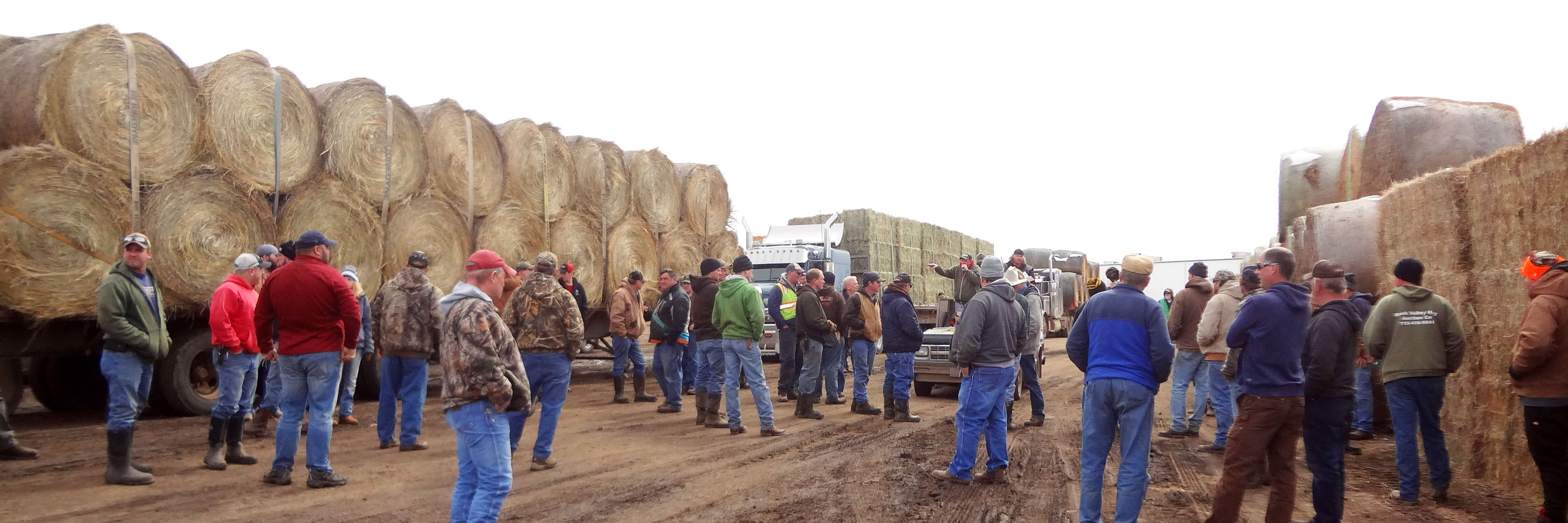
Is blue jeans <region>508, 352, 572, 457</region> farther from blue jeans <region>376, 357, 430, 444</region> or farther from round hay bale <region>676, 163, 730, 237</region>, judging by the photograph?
round hay bale <region>676, 163, 730, 237</region>

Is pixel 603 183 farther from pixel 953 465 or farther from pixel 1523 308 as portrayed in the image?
pixel 1523 308

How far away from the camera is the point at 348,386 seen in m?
9.11

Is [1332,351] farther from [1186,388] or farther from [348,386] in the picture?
[348,386]

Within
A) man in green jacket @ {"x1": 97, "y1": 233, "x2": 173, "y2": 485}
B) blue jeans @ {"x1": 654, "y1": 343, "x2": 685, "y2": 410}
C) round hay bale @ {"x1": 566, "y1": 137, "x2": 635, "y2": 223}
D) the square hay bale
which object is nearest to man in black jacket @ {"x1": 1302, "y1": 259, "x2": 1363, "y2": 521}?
the square hay bale

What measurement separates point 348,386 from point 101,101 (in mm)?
3255

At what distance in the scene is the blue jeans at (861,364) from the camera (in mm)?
10828

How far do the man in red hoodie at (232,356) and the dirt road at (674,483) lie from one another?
0.21 m

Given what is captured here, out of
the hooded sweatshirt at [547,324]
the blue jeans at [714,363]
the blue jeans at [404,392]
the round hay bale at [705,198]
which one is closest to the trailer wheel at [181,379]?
the blue jeans at [404,392]

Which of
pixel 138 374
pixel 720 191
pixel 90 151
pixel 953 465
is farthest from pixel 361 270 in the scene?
pixel 720 191

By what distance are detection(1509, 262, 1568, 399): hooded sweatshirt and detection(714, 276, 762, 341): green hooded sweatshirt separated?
568cm

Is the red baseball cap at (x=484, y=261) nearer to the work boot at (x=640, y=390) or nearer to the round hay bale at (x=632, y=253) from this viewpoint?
the work boot at (x=640, y=390)

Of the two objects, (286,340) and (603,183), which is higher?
(603,183)

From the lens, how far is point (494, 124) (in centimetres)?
1196

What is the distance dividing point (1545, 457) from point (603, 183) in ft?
36.7
